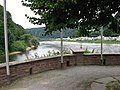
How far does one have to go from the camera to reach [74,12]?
7848mm

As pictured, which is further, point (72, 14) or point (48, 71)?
point (48, 71)

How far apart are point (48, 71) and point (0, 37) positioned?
181ft

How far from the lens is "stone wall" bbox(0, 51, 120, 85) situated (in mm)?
10913

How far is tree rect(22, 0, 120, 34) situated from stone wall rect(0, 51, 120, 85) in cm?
304

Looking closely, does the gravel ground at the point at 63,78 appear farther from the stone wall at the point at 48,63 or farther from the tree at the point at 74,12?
the tree at the point at 74,12

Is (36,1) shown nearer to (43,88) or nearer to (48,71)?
(43,88)

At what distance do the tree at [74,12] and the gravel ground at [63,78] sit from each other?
90.9 inches

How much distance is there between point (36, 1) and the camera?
7.91m

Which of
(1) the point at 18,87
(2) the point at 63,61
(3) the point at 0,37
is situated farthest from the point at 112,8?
(3) the point at 0,37

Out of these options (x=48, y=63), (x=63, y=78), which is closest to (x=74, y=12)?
(x=63, y=78)

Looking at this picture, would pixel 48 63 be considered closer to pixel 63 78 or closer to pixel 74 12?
pixel 63 78

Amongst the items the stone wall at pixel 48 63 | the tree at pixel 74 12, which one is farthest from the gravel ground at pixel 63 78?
the tree at pixel 74 12

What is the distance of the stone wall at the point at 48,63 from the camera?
10.9m

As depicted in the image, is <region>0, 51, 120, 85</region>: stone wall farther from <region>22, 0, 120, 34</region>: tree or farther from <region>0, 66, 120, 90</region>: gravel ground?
<region>22, 0, 120, 34</region>: tree
